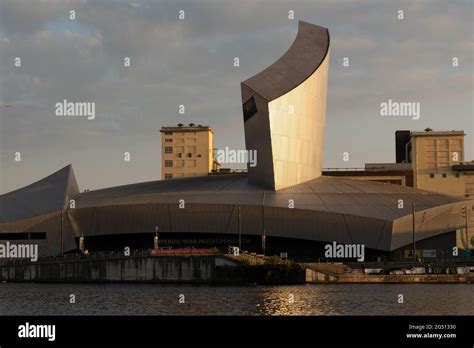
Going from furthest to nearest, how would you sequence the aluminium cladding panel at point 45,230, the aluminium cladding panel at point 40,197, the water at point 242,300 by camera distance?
the aluminium cladding panel at point 40,197, the aluminium cladding panel at point 45,230, the water at point 242,300

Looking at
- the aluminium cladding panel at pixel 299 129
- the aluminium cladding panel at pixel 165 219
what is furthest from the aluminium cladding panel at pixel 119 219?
the aluminium cladding panel at pixel 299 129

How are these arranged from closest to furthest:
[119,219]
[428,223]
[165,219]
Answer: [428,223], [165,219], [119,219]

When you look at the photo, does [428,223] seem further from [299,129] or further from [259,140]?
[259,140]

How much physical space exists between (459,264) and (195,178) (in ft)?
136

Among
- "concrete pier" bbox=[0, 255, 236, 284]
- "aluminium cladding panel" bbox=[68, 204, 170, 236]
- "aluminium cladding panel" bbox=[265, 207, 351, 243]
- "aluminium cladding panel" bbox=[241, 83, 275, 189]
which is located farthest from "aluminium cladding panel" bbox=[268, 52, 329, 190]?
"concrete pier" bbox=[0, 255, 236, 284]

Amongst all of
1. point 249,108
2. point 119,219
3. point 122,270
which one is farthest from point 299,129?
point 122,270

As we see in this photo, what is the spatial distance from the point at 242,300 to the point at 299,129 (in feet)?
162

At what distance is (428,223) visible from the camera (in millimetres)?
103750

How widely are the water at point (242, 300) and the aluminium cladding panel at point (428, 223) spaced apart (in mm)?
17522

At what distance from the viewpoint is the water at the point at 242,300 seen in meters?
57.0

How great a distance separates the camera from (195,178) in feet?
392

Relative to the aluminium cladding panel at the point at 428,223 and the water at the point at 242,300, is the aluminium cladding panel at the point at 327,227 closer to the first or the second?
the aluminium cladding panel at the point at 428,223

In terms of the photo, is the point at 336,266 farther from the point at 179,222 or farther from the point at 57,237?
the point at 57,237
